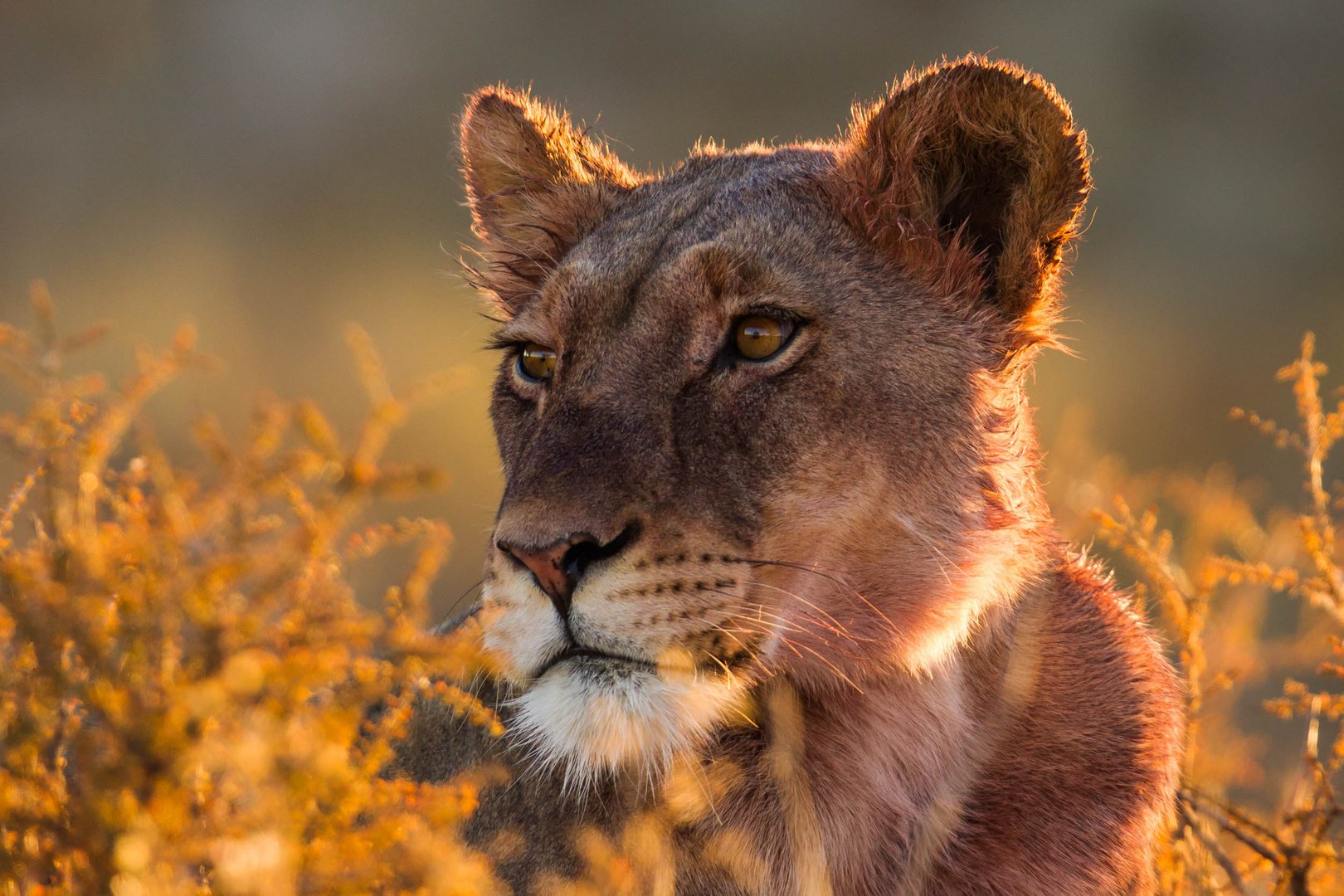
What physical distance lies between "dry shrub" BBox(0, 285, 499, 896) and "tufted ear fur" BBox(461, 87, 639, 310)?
1.68m

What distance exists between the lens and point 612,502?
2.80 meters

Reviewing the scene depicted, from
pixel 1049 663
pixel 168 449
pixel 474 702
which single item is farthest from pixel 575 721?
pixel 168 449

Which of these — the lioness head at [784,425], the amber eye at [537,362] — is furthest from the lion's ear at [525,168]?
the amber eye at [537,362]

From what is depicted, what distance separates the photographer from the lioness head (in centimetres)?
278

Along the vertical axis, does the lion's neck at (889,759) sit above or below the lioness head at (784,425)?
below

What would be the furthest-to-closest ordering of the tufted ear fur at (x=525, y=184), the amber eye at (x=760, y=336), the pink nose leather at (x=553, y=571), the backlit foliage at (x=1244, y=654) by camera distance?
the tufted ear fur at (x=525, y=184) < the backlit foliage at (x=1244, y=654) < the amber eye at (x=760, y=336) < the pink nose leather at (x=553, y=571)

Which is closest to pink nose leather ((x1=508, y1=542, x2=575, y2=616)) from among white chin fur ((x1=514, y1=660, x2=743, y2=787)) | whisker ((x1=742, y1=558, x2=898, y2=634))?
white chin fur ((x1=514, y1=660, x2=743, y2=787))

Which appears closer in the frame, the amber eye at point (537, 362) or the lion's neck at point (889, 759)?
the lion's neck at point (889, 759)

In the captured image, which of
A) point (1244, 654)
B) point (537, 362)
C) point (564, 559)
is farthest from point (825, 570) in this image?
point (1244, 654)

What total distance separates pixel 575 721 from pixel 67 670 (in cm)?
98

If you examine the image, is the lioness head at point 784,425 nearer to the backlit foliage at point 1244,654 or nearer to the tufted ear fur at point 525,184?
the tufted ear fur at point 525,184

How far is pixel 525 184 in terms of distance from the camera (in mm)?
4199

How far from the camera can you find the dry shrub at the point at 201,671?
2.02 metres

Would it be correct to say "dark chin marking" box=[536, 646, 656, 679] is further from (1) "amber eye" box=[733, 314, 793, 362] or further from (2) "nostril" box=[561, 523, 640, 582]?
(1) "amber eye" box=[733, 314, 793, 362]
